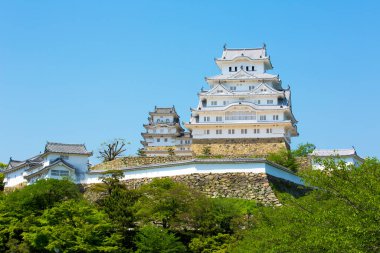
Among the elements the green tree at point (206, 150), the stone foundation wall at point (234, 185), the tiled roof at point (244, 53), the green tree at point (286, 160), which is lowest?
A: the stone foundation wall at point (234, 185)

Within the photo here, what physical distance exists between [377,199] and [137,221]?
1627 cm

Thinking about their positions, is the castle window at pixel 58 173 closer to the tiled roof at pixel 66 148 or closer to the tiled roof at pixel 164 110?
the tiled roof at pixel 66 148

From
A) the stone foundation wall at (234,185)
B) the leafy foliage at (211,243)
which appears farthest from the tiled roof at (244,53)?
the leafy foliage at (211,243)

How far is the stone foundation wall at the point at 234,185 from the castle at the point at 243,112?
1055cm

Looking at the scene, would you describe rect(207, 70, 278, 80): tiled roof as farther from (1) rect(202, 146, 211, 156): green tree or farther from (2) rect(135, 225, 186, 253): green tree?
(2) rect(135, 225, 186, 253): green tree

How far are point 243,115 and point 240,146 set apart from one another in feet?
7.85

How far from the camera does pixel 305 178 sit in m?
21.6

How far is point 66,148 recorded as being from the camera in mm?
42281

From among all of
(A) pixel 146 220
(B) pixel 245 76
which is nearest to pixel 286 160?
(B) pixel 245 76

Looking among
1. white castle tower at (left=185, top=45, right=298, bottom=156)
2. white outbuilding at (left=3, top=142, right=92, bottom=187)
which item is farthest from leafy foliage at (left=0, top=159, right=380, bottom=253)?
white castle tower at (left=185, top=45, right=298, bottom=156)

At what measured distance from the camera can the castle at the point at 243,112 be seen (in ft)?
158

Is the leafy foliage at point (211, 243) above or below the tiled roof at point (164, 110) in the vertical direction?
below

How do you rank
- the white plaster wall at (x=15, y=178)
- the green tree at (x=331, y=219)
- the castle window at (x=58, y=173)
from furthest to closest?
1. the white plaster wall at (x=15, y=178)
2. the castle window at (x=58, y=173)
3. the green tree at (x=331, y=219)

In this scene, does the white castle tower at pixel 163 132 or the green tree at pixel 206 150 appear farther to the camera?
the white castle tower at pixel 163 132
